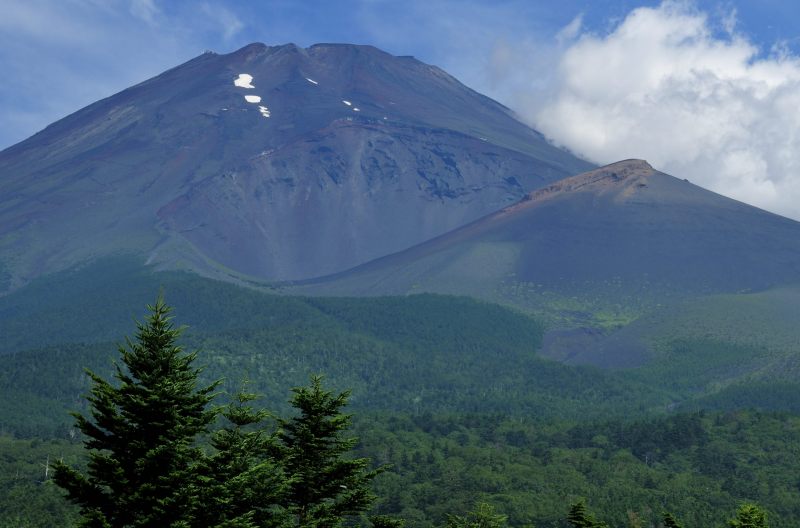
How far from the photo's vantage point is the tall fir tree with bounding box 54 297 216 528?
2822 cm

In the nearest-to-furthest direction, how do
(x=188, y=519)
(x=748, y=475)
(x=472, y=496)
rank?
(x=188, y=519) < (x=472, y=496) < (x=748, y=475)

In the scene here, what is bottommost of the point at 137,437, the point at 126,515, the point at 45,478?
the point at 45,478

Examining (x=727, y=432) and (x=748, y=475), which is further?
(x=727, y=432)

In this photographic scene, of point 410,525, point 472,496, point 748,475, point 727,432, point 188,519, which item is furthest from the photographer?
point 727,432

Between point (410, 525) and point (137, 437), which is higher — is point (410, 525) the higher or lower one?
the lower one

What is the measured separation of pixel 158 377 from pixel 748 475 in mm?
126452

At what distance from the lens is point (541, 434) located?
174 m

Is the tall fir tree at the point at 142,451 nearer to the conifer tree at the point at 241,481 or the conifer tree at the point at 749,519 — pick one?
the conifer tree at the point at 241,481

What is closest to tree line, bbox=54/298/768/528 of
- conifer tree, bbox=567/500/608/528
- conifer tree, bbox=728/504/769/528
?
conifer tree, bbox=567/500/608/528

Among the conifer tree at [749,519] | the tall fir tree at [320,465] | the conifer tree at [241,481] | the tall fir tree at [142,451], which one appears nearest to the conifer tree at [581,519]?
the conifer tree at [749,519]

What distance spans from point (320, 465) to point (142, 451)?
7.26 metres

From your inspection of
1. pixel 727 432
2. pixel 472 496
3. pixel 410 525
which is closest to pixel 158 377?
pixel 410 525

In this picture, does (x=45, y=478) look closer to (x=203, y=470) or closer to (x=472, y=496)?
(x=472, y=496)

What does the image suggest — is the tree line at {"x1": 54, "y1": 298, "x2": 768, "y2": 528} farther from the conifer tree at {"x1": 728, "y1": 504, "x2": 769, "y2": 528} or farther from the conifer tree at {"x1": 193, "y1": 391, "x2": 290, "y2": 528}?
the conifer tree at {"x1": 728, "y1": 504, "x2": 769, "y2": 528}
